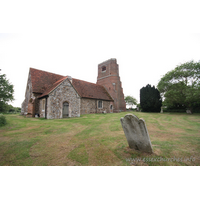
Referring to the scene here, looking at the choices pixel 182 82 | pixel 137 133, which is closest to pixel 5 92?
pixel 137 133

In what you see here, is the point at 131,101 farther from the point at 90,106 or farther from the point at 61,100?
the point at 61,100

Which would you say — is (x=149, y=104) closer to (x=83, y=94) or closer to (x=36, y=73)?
(x=83, y=94)

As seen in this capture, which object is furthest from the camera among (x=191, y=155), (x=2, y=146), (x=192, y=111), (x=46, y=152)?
(x=192, y=111)

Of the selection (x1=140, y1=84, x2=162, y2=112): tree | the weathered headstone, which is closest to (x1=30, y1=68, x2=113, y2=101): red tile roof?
(x1=140, y1=84, x2=162, y2=112): tree

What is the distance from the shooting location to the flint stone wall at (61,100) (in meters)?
13.2

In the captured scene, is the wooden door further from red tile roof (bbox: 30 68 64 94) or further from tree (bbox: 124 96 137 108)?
tree (bbox: 124 96 137 108)

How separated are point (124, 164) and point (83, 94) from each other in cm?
1785

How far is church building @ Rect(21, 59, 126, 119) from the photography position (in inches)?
543

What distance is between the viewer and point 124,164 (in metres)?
2.79

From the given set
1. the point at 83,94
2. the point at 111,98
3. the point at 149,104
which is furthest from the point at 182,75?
the point at 83,94

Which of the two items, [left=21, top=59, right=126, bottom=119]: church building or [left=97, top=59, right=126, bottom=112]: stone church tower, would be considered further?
[left=97, top=59, right=126, bottom=112]: stone church tower

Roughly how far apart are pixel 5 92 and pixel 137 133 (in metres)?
25.7

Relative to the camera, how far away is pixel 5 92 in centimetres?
2006

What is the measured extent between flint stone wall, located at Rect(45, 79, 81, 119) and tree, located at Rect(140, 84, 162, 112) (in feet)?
58.7
